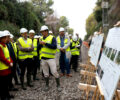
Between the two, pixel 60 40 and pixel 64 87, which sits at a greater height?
pixel 60 40

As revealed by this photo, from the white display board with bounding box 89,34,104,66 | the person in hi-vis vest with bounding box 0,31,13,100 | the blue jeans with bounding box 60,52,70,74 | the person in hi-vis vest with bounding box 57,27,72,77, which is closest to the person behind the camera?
the person in hi-vis vest with bounding box 0,31,13,100

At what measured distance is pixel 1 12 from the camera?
11.8 m

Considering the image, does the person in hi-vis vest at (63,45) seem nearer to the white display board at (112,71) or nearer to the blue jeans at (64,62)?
the blue jeans at (64,62)

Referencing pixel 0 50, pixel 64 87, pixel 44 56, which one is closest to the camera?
pixel 0 50

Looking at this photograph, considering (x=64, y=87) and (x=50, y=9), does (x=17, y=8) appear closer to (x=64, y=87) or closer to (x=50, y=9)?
(x=64, y=87)

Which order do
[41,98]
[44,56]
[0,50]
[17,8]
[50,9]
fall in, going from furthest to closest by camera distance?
[50,9], [17,8], [44,56], [41,98], [0,50]

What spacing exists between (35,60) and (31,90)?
54.1 inches

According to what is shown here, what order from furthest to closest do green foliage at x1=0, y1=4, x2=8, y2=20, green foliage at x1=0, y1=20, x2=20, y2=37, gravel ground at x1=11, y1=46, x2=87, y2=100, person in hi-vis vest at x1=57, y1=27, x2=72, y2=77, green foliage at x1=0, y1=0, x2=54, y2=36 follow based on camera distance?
green foliage at x1=0, y1=0, x2=54, y2=36 → green foliage at x1=0, y1=4, x2=8, y2=20 → green foliage at x1=0, y1=20, x2=20, y2=37 → person in hi-vis vest at x1=57, y1=27, x2=72, y2=77 → gravel ground at x1=11, y1=46, x2=87, y2=100

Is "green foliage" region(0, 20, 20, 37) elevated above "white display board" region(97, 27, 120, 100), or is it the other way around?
"green foliage" region(0, 20, 20, 37)

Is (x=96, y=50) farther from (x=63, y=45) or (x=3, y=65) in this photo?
(x=3, y=65)

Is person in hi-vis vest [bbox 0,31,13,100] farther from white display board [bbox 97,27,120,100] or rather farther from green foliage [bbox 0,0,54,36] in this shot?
green foliage [bbox 0,0,54,36]

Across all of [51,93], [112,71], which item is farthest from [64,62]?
[112,71]

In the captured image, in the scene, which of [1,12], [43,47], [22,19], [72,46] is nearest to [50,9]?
[22,19]

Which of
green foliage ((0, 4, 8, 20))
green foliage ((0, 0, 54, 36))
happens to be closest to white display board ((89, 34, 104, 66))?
green foliage ((0, 0, 54, 36))
